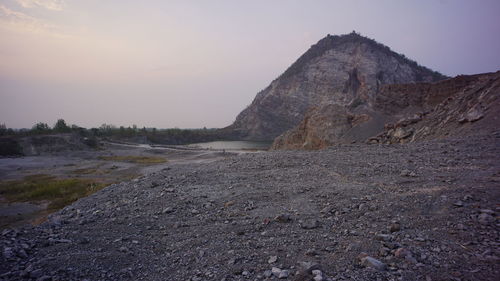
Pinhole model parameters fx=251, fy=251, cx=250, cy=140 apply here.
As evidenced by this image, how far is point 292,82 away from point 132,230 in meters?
71.3

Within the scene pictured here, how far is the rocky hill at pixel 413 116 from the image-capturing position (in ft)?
39.3

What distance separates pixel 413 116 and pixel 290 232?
16.0 meters

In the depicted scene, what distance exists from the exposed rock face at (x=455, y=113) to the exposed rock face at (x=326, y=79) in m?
32.6

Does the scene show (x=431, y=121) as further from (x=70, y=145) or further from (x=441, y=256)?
(x=70, y=145)

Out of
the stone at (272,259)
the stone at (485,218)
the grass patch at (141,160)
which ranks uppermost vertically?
the stone at (485,218)

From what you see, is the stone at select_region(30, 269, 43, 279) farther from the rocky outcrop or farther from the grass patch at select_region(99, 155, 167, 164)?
the grass patch at select_region(99, 155, 167, 164)

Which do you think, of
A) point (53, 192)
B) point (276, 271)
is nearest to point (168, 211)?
point (276, 271)

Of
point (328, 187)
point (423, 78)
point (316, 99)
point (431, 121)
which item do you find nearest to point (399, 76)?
point (423, 78)

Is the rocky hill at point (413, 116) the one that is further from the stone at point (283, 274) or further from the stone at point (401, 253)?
the stone at point (283, 274)

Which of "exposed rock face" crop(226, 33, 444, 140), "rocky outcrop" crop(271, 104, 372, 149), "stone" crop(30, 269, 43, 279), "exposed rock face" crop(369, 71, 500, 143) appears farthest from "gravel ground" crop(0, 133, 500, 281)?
"exposed rock face" crop(226, 33, 444, 140)

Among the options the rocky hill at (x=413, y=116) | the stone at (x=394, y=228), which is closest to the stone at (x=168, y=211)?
the stone at (x=394, y=228)

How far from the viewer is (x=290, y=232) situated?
3922 millimetres

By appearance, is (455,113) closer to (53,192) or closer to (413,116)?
(413,116)

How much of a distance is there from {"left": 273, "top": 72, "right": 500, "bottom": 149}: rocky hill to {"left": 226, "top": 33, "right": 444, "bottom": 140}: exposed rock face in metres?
30.5
